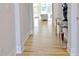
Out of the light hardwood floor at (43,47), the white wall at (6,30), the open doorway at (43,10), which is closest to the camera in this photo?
the white wall at (6,30)

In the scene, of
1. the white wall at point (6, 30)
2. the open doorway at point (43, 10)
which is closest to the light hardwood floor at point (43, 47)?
the white wall at point (6, 30)

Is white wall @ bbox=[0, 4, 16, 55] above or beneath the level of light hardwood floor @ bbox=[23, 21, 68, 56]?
above

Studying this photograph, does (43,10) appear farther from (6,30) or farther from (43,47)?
(6,30)

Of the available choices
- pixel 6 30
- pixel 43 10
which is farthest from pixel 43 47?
pixel 43 10

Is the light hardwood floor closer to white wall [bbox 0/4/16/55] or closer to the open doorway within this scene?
white wall [bbox 0/4/16/55]

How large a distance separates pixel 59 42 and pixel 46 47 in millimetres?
596

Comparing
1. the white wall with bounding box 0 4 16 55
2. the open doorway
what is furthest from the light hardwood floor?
the open doorway

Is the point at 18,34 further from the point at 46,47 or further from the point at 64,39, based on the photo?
the point at 64,39

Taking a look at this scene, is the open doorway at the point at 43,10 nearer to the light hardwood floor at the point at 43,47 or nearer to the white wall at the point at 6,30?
the white wall at the point at 6,30

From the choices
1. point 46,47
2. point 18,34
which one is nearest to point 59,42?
point 46,47

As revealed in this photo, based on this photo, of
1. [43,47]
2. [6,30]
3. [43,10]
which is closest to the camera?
[6,30]

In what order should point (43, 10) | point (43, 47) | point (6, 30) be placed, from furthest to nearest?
point (43, 10) < point (43, 47) < point (6, 30)

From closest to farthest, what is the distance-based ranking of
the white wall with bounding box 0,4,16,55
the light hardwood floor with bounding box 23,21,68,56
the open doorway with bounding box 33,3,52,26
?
the white wall with bounding box 0,4,16,55
the open doorway with bounding box 33,3,52,26
the light hardwood floor with bounding box 23,21,68,56

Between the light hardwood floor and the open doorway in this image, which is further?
the light hardwood floor
